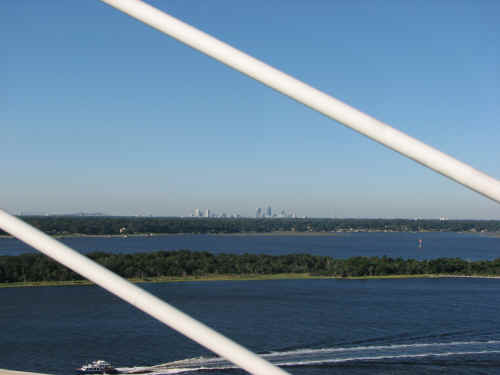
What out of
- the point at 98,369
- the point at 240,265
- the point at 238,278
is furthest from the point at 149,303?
the point at 240,265

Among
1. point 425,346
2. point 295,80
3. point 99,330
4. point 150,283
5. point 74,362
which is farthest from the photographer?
point 150,283

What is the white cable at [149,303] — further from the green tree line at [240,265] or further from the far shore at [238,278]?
the green tree line at [240,265]

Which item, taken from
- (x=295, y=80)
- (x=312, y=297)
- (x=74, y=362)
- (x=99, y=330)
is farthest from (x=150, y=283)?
(x=295, y=80)

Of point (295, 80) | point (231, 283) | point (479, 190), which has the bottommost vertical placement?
point (231, 283)

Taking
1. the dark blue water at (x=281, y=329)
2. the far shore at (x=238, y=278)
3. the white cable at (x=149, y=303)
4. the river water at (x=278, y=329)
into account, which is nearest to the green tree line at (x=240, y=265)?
the far shore at (x=238, y=278)

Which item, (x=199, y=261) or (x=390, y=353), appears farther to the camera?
(x=199, y=261)

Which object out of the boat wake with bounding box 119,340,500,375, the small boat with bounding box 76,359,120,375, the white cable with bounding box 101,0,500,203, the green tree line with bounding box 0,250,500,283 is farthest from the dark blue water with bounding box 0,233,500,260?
the white cable with bounding box 101,0,500,203

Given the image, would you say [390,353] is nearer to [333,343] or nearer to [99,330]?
[333,343]
